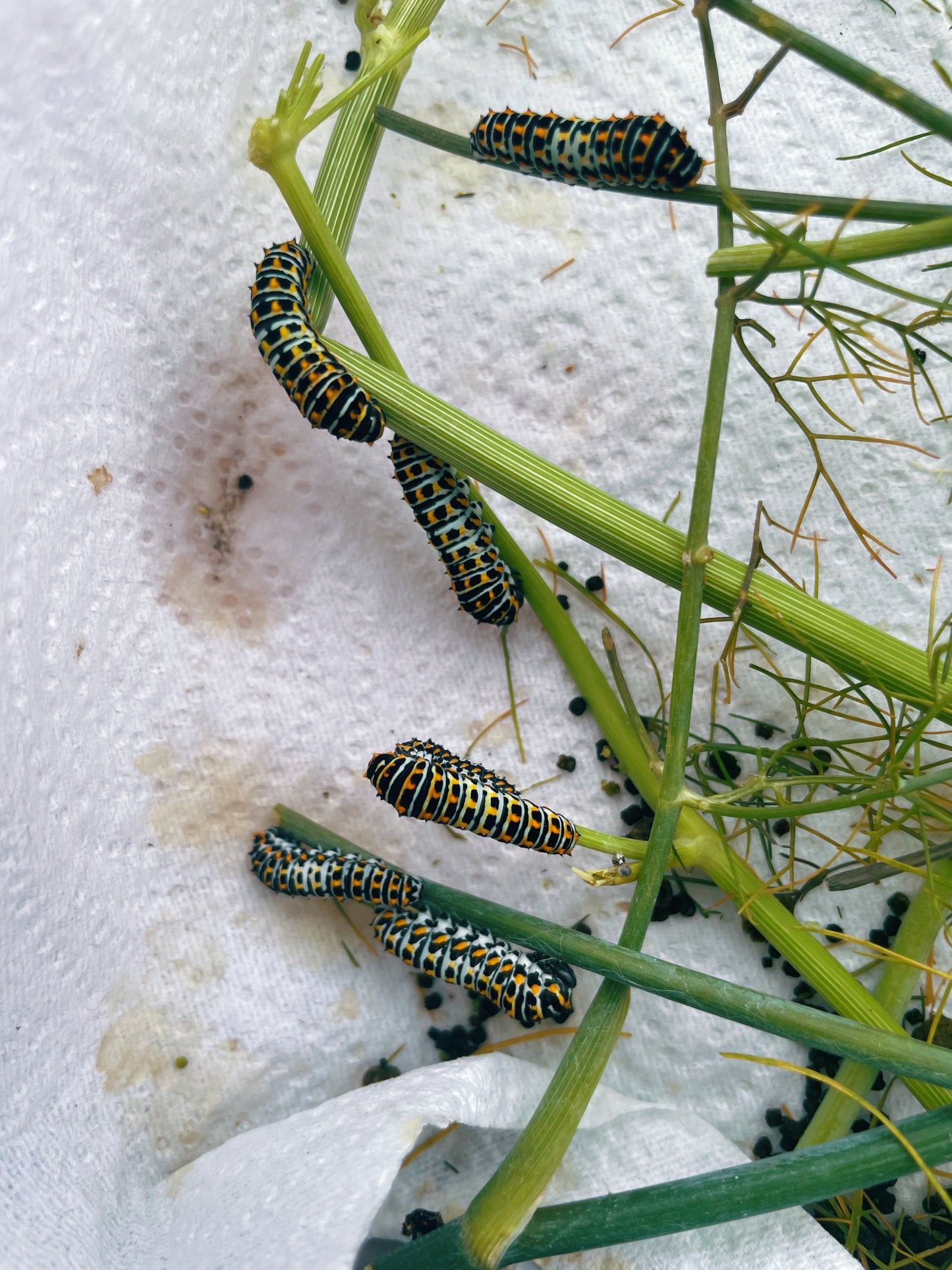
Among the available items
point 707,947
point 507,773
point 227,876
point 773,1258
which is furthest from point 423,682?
point 773,1258

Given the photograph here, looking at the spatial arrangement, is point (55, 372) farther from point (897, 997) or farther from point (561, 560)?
point (897, 997)

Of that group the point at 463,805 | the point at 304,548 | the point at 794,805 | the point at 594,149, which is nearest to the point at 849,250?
the point at 594,149

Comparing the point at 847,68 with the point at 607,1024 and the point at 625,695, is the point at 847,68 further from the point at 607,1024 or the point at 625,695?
the point at 607,1024

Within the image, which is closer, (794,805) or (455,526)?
(794,805)

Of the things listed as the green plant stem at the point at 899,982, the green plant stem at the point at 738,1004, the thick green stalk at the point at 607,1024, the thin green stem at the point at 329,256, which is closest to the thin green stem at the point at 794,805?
the thick green stalk at the point at 607,1024

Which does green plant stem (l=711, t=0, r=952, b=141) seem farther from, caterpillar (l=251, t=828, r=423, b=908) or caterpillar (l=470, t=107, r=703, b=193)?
caterpillar (l=251, t=828, r=423, b=908)
